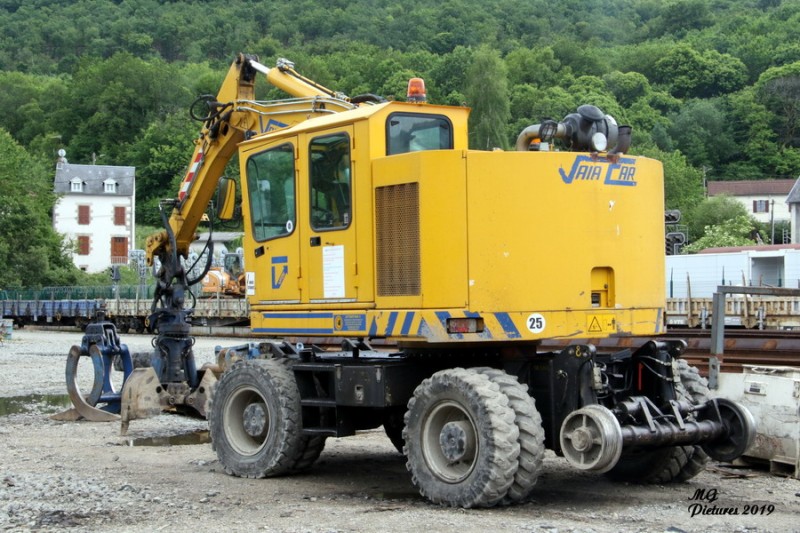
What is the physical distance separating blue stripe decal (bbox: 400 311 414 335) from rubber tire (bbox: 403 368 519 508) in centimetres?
46

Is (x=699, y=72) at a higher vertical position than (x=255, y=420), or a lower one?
higher

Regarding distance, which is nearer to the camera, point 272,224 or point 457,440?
point 457,440

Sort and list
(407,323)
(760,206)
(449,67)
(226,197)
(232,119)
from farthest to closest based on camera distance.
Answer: (449,67) → (760,206) → (232,119) → (226,197) → (407,323)

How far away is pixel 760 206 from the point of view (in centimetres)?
10650

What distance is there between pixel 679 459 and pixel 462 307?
271cm

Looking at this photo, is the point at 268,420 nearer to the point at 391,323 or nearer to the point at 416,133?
the point at 391,323

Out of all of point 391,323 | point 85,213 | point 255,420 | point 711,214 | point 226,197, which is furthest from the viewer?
point 85,213

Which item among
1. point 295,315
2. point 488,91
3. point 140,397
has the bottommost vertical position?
point 140,397

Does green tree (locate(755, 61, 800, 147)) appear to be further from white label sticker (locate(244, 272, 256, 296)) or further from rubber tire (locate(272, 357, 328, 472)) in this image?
rubber tire (locate(272, 357, 328, 472))

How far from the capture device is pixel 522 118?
110 m

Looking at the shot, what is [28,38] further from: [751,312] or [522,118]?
[751,312]

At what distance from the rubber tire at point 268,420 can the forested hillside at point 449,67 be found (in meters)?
60.8

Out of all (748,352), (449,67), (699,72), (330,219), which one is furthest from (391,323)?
(699,72)

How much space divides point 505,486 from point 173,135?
10368 centimetres
